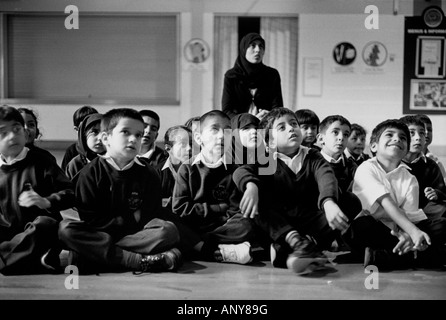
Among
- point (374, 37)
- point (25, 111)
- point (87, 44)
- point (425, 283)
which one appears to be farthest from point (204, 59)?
point (425, 283)

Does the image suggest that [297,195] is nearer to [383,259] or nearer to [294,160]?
[294,160]

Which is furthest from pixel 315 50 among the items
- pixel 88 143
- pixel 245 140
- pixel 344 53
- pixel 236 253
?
pixel 236 253

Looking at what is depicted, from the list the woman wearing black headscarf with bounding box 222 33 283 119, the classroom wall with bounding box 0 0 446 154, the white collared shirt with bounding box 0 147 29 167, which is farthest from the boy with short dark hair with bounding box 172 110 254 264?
the classroom wall with bounding box 0 0 446 154

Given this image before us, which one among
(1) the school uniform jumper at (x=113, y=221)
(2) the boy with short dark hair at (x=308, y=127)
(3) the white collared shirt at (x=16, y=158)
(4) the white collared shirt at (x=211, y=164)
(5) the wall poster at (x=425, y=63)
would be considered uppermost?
(5) the wall poster at (x=425, y=63)

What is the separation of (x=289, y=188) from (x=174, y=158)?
65 centimetres

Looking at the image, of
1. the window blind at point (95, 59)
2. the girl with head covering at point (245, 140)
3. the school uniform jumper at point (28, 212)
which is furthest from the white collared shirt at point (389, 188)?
the window blind at point (95, 59)

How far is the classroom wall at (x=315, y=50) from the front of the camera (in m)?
5.11

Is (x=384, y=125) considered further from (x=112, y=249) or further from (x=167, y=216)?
(x=112, y=249)

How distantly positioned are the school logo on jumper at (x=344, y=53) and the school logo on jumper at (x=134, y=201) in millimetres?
4295

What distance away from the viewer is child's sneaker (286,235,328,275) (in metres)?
1.39

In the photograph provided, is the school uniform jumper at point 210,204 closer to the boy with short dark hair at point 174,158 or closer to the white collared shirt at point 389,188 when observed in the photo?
the boy with short dark hair at point 174,158

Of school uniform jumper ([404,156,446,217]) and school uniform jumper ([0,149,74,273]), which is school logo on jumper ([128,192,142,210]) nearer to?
school uniform jumper ([0,149,74,273])

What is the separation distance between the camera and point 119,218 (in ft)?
4.75

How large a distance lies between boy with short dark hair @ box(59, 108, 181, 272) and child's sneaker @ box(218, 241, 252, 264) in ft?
0.60
